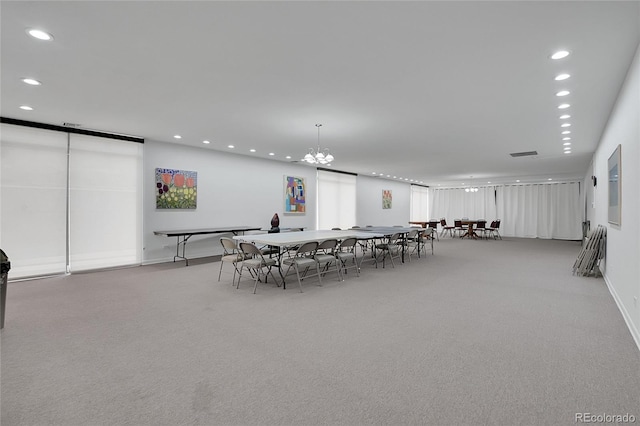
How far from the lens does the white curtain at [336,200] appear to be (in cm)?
1134

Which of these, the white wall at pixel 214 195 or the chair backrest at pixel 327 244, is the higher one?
the white wall at pixel 214 195

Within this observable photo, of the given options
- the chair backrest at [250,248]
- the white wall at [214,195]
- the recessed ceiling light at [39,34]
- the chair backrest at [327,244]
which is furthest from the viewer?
the white wall at [214,195]

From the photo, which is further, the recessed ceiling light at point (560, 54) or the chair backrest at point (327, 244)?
the chair backrest at point (327, 244)

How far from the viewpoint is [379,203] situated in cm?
1444

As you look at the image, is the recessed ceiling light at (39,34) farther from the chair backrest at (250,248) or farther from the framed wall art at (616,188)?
the framed wall art at (616,188)

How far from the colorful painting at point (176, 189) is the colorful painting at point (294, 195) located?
2.98 metres

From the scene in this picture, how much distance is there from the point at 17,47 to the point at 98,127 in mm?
3290

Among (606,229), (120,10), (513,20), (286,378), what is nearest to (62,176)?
(120,10)

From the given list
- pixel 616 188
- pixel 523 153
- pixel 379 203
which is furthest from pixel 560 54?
pixel 379 203

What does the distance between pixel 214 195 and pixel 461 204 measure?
530 inches

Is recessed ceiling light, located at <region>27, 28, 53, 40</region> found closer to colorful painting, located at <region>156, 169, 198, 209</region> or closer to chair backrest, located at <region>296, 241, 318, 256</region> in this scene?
chair backrest, located at <region>296, 241, 318, 256</region>

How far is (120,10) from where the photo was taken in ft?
7.88

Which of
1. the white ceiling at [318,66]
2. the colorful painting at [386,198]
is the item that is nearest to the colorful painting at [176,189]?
the white ceiling at [318,66]

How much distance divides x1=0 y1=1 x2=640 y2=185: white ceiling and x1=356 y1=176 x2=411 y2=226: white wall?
710 centimetres
